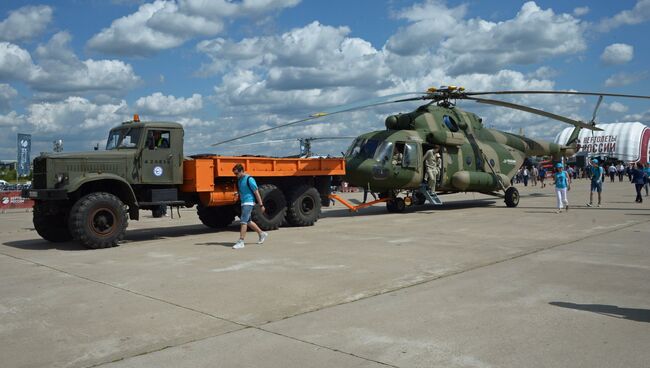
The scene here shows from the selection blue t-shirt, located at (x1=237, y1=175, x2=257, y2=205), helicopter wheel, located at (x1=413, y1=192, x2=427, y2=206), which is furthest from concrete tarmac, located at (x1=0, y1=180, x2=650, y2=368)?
helicopter wheel, located at (x1=413, y1=192, x2=427, y2=206)

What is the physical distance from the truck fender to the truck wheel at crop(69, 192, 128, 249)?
0.28 meters

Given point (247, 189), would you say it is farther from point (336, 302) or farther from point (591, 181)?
point (591, 181)

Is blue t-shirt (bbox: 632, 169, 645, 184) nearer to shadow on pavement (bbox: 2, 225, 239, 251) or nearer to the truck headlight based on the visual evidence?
shadow on pavement (bbox: 2, 225, 239, 251)

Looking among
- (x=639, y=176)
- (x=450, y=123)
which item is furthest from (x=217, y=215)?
(x=639, y=176)

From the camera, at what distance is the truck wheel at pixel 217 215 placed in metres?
A: 13.6

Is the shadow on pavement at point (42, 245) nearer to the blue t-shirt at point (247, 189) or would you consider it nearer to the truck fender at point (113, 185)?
the truck fender at point (113, 185)

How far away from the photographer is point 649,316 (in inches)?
202

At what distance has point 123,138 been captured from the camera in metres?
11.6

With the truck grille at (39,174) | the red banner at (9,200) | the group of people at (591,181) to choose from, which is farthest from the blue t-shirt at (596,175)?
the red banner at (9,200)

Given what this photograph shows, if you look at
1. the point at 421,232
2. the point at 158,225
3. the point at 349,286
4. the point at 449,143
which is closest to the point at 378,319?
the point at 349,286

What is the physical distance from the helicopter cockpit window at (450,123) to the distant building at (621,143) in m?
48.7

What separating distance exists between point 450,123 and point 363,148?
→ 338cm

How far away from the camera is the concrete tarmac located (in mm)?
4297

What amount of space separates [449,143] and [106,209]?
10323 mm
